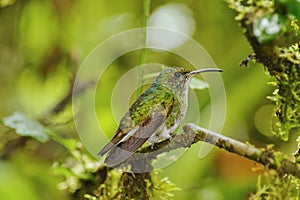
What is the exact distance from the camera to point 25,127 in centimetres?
100

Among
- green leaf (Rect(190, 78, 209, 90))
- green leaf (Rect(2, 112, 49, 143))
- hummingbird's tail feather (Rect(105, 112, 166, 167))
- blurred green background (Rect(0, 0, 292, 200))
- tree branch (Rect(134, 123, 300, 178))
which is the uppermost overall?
tree branch (Rect(134, 123, 300, 178))

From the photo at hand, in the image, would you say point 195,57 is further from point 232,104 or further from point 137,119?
point 137,119

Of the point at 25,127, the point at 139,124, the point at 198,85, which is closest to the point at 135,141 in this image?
the point at 139,124

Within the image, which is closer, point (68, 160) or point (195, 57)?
point (68, 160)

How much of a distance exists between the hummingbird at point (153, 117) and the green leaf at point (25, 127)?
0.27m

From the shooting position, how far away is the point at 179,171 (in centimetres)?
135

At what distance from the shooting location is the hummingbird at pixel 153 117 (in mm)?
703

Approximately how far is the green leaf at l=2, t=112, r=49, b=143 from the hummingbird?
27 cm

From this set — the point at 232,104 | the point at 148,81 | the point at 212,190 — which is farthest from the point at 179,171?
the point at 148,81

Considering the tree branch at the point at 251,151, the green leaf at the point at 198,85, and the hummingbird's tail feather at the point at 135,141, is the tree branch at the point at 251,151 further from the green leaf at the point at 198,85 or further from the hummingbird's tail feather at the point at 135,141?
the green leaf at the point at 198,85

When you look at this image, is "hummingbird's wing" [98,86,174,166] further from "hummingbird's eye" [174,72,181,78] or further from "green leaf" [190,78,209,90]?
"green leaf" [190,78,209,90]

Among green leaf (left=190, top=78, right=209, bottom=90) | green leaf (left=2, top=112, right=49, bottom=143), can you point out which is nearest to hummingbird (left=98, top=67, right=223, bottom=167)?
green leaf (left=190, top=78, right=209, bottom=90)

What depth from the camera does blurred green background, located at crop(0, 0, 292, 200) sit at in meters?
1.37

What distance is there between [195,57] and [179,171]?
0.36m
